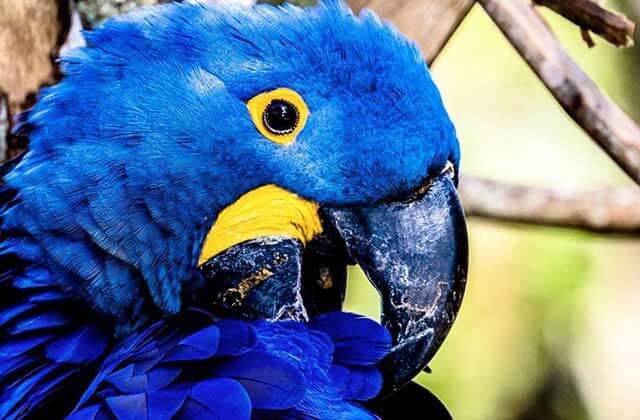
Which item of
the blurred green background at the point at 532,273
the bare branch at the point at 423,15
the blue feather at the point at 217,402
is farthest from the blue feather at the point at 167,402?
the blurred green background at the point at 532,273

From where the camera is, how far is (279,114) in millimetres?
1414

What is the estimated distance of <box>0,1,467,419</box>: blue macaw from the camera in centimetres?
135

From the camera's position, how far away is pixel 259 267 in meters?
1.40

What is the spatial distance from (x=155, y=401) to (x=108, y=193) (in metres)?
0.33

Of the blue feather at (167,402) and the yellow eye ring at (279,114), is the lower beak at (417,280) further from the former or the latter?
the blue feather at (167,402)

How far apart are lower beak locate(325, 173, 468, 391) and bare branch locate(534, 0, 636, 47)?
1.76ft

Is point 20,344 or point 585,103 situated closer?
point 20,344

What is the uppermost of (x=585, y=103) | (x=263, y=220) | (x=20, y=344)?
(x=585, y=103)

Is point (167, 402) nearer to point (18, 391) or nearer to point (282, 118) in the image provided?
point (18, 391)

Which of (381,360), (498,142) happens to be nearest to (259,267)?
(381,360)

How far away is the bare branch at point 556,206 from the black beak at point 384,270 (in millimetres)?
845

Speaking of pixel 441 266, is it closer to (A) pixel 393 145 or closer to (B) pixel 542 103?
(A) pixel 393 145

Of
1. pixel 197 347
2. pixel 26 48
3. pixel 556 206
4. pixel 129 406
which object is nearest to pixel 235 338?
pixel 197 347

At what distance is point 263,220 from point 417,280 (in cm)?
23
